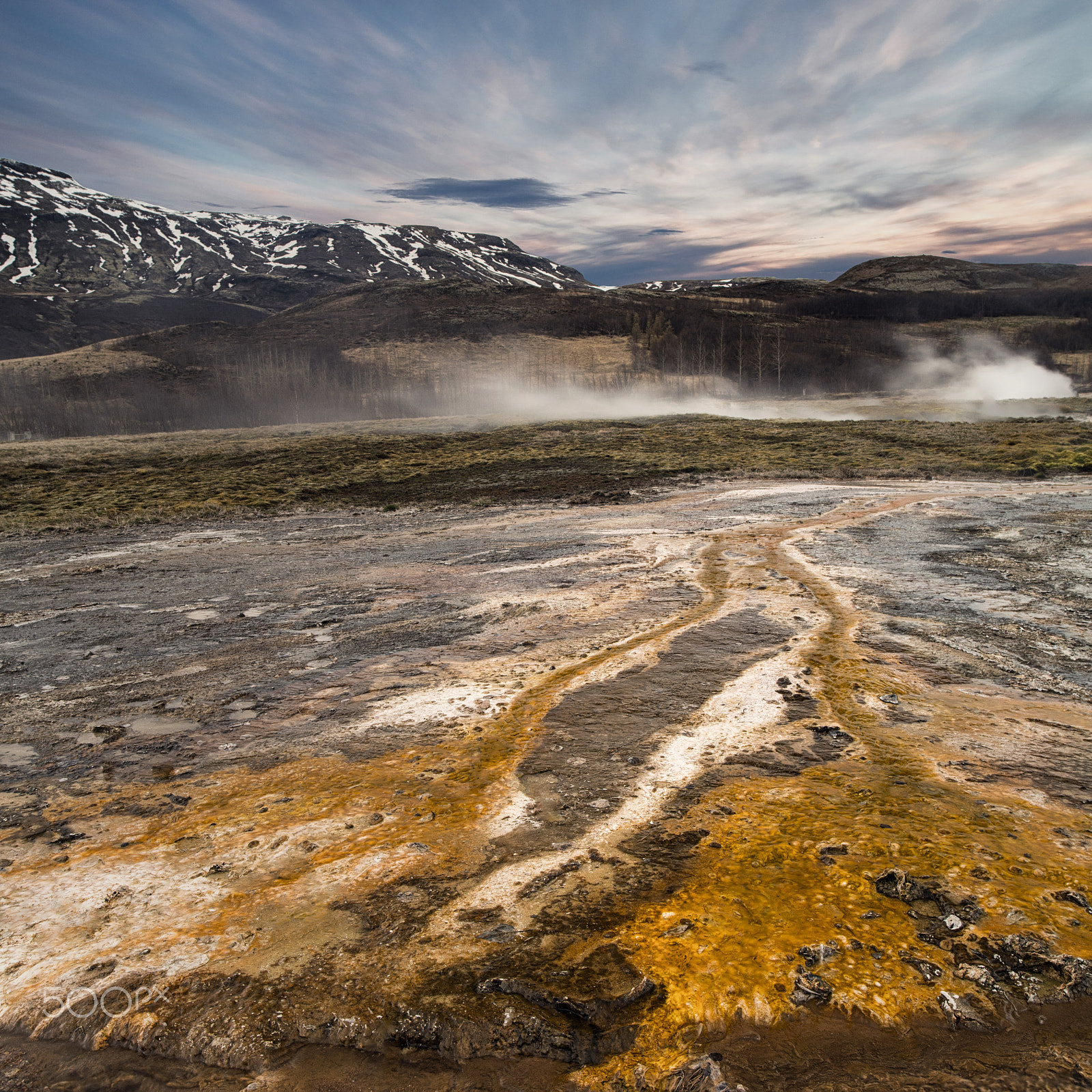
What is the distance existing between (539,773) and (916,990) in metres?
2.51

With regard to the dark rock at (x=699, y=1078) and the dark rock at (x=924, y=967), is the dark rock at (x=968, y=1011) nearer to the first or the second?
the dark rock at (x=924, y=967)

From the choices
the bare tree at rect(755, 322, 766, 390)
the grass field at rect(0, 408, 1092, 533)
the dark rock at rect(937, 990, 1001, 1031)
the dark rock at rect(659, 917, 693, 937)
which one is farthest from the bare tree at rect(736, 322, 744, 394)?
the dark rock at rect(937, 990, 1001, 1031)

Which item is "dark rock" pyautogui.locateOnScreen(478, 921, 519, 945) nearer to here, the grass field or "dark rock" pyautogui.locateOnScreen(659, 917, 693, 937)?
"dark rock" pyautogui.locateOnScreen(659, 917, 693, 937)

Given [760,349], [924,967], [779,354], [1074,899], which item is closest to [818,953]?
[924,967]

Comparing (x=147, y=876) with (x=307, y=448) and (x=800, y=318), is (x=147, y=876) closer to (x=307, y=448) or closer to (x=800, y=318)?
(x=307, y=448)

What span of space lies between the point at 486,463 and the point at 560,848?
3118 cm

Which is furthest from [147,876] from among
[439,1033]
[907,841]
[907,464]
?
[907,464]

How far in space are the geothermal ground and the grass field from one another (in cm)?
1609

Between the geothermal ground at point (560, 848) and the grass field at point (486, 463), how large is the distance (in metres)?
16.1

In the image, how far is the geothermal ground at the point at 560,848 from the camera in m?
2.53

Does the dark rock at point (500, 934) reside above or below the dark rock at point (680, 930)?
below

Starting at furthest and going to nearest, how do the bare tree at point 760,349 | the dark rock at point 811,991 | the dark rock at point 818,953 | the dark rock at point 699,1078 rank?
the bare tree at point 760,349, the dark rock at point 818,953, the dark rock at point 811,991, the dark rock at point 699,1078

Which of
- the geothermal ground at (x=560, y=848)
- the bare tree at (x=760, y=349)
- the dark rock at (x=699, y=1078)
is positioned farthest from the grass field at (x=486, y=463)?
the bare tree at (x=760, y=349)

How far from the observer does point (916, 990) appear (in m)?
2.64
